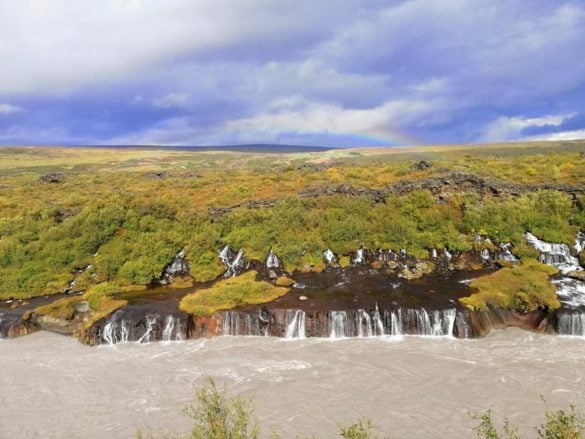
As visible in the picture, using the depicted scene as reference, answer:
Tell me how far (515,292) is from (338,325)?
39.7 ft

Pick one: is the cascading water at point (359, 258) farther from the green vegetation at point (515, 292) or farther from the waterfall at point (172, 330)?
the waterfall at point (172, 330)

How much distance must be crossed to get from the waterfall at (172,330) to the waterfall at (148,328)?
35.8 inches

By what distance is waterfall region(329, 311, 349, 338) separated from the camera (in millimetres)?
27047

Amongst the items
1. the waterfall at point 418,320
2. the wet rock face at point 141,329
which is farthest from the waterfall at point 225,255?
the waterfall at point 418,320

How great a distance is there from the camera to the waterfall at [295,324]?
27408 millimetres

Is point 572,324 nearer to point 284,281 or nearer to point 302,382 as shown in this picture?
point 302,382

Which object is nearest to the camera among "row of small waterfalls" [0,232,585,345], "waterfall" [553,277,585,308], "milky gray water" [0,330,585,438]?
"milky gray water" [0,330,585,438]

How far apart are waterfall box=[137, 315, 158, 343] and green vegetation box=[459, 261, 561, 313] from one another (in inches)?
808

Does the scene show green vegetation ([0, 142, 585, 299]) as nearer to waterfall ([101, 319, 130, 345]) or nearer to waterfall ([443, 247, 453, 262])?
waterfall ([443, 247, 453, 262])

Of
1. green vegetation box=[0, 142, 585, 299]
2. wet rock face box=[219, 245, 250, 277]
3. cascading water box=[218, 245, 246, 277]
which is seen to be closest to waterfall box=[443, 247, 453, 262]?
green vegetation box=[0, 142, 585, 299]

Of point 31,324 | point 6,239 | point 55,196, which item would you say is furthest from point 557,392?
point 55,196

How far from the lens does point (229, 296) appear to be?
30375 mm

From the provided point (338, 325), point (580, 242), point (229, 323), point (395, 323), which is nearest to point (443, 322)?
point (395, 323)

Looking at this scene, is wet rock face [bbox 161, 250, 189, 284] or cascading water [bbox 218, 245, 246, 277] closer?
wet rock face [bbox 161, 250, 189, 284]
